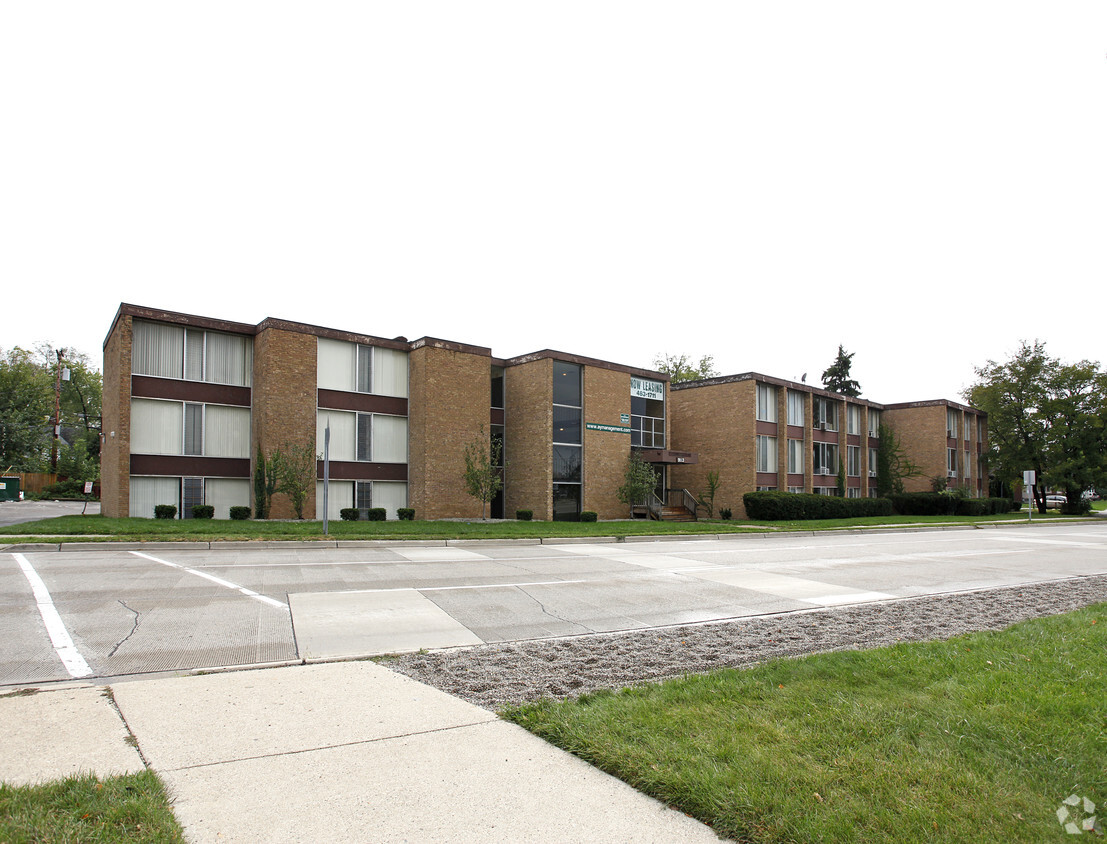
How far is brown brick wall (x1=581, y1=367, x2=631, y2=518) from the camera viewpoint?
32.2 m

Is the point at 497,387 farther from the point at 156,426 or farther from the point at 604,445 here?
the point at 156,426

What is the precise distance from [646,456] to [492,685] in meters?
29.3

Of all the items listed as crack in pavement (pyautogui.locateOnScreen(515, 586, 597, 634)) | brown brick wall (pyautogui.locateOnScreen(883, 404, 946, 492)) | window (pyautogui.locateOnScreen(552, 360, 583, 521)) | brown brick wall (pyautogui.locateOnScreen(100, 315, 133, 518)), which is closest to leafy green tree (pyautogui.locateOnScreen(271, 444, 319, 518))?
brown brick wall (pyautogui.locateOnScreen(100, 315, 133, 518))

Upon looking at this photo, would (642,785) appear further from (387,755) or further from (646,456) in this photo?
(646,456)

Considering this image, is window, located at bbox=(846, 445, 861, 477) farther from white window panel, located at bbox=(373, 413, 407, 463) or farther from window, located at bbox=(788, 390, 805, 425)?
white window panel, located at bbox=(373, 413, 407, 463)

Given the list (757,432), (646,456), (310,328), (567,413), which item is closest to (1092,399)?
(757,432)

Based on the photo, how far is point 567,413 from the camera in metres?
31.8

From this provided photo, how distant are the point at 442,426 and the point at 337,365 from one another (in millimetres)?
4759

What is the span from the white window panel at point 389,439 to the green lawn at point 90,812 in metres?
25.7

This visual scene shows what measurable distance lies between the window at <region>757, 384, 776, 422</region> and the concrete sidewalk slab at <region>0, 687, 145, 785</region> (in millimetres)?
37289

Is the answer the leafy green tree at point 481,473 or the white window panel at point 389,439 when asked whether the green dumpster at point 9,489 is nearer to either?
the white window panel at point 389,439

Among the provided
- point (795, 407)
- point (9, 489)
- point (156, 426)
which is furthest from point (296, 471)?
point (9, 489)

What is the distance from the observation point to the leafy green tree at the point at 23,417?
2189 inches

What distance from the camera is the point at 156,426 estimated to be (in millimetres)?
25000
